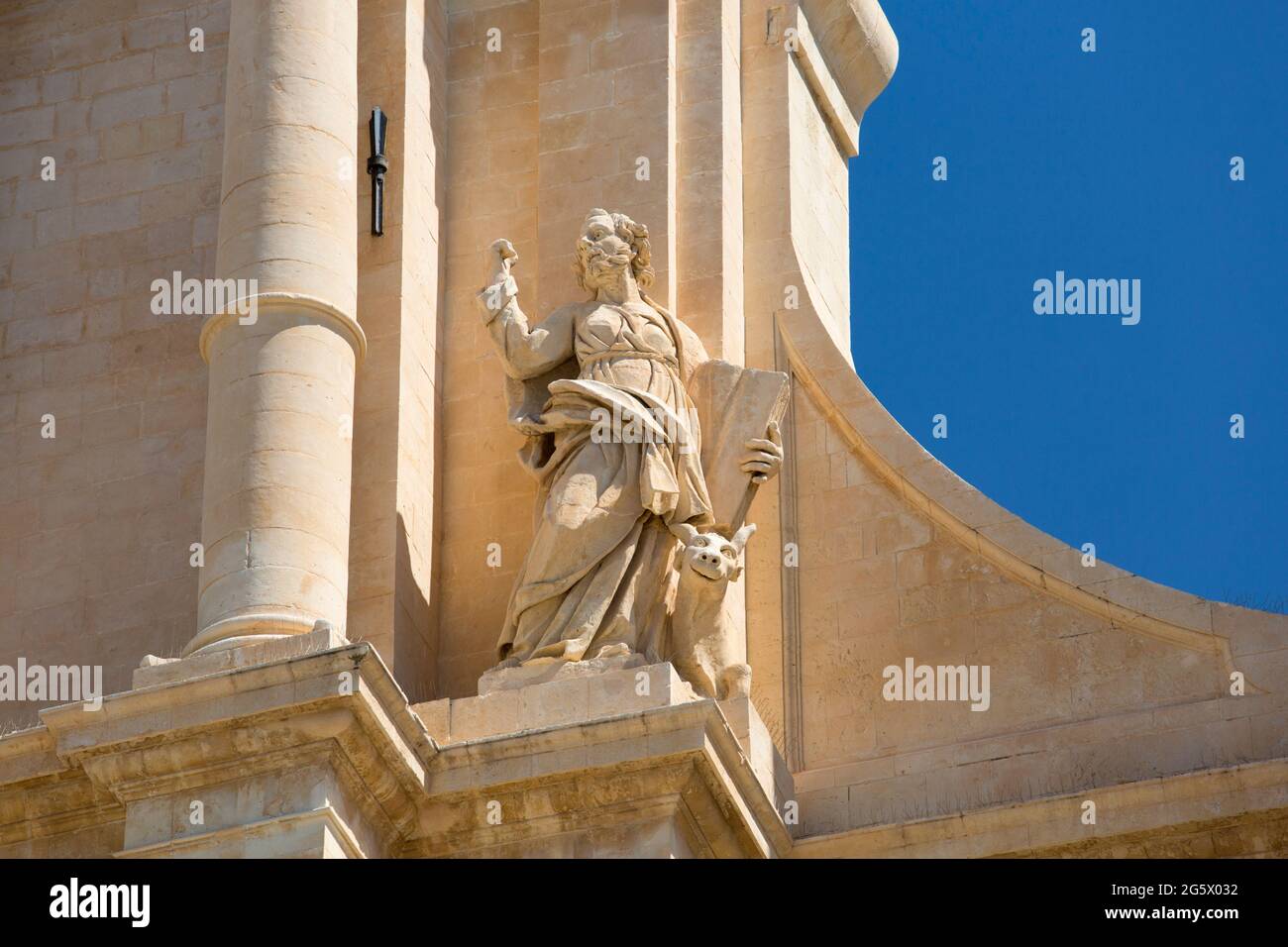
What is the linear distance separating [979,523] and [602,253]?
9.48 ft

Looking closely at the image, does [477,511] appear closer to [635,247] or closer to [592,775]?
[635,247]

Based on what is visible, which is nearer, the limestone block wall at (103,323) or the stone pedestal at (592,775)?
the stone pedestal at (592,775)

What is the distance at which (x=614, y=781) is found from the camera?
19.5 m

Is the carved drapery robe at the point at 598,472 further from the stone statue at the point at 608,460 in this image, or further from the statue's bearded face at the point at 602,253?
the statue's bearded face at the point at 602,253

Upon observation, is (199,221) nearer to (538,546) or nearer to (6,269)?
(6,269)

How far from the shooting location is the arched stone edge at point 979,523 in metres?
21.3

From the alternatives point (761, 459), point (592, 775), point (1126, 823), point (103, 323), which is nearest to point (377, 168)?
point (103, 323)

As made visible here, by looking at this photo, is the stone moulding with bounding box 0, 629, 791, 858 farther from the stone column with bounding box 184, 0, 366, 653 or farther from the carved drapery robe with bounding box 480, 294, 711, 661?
the carved drapery robe with bounding box 480, 294, 711, 661

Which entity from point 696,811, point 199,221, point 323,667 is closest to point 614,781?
point 696,811

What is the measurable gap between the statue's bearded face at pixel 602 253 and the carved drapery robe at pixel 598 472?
0.67 ft

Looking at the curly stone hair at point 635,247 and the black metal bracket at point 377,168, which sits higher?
the black metal bracket at point 377,168

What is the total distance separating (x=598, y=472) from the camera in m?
21.1

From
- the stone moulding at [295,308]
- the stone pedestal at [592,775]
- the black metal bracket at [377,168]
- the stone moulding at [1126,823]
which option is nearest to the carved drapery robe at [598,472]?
the stone pedestal at [592,775]

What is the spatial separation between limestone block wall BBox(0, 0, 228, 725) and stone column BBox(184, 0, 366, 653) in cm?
195
